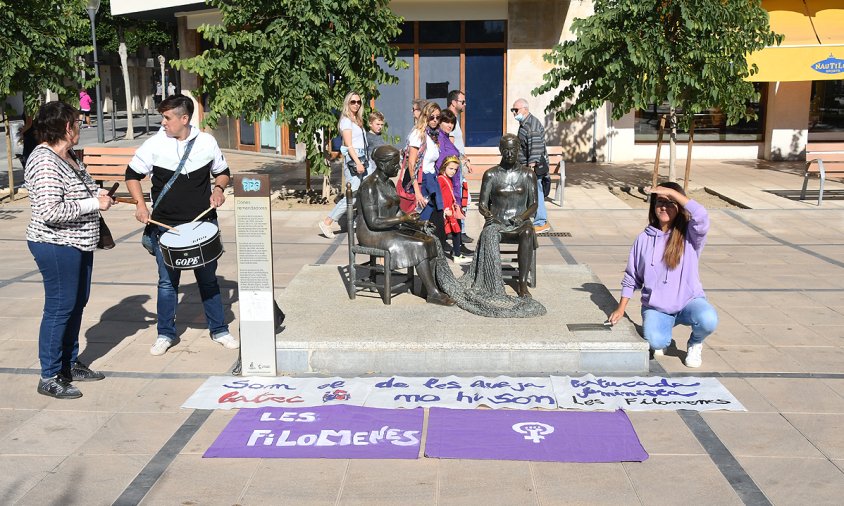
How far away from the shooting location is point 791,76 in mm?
18219

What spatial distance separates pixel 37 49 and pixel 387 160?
903cm

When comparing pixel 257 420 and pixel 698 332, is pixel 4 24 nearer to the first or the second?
pixel 257 420

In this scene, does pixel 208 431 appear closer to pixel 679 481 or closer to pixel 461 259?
pixel 679 481

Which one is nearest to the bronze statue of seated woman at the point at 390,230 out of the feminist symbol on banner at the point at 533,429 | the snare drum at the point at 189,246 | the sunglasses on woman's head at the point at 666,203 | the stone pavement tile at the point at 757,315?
the snare drum at the point at 189,246

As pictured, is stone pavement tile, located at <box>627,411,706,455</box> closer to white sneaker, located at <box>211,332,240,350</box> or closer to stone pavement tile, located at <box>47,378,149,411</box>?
white sneaker, located at <box>211,332,240,350</box>

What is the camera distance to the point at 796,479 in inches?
191

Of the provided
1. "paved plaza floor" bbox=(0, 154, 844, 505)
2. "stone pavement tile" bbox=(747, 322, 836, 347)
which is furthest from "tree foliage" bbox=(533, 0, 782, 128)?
"stone pavement tile" bbox=(747, 322, 836, 347)

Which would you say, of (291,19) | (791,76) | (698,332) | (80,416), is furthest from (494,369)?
(791,76)

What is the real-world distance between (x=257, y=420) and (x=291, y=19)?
8.96m

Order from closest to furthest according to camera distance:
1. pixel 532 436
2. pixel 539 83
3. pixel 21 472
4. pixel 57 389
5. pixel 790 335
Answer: pixel 21 472, pixel 532 436, pixel 57 389, pixel 790 335, pixel 539 83

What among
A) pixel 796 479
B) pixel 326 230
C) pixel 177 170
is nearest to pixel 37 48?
pixel 326 230

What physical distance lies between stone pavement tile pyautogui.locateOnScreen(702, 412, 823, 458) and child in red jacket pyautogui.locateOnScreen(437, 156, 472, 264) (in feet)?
15.3

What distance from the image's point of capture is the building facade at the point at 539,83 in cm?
1995

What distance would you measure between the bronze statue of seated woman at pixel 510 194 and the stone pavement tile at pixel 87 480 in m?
Answer: 3.90
